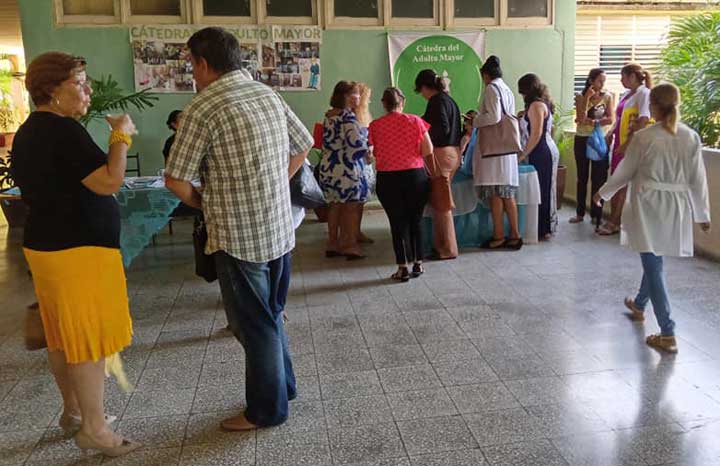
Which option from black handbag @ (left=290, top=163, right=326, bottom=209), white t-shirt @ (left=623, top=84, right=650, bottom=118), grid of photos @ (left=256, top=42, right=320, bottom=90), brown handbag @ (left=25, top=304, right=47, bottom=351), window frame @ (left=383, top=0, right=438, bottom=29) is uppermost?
window frame @ (left=383, top=0, right=438, bottom=29)

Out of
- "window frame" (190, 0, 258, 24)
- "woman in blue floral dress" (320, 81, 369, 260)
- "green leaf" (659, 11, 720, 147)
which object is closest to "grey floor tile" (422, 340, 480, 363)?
"woman in blue floral dress" (320, 81, 369, 260)

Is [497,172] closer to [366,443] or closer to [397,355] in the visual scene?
[397,355]

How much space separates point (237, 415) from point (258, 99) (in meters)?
1.38

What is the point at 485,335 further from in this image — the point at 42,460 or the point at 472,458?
the point at 42,460

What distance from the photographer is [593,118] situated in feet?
20.2

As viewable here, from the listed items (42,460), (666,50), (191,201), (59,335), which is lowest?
(42,460)

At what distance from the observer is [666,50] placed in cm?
623

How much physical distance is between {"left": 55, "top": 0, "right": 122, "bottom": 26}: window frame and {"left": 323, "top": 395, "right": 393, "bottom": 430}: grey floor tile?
568cm

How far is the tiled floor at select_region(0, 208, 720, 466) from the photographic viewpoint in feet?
7.96

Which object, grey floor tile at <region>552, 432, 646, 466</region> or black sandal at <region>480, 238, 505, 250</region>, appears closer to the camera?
grey floor tile at <region>552, 432, 646, 466</region>

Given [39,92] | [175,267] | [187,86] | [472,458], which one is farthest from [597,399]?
[187,86]

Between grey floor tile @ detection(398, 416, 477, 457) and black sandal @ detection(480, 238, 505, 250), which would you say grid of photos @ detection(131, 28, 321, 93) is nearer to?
black sandal @ detection(480, 238, 505, 250)

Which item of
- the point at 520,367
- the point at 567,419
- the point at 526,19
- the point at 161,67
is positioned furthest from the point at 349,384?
the point at 526,19

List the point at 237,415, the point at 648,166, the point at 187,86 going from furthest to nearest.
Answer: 1. the point at 187,86
2. the point at 648,166
3. the point at 237,415
